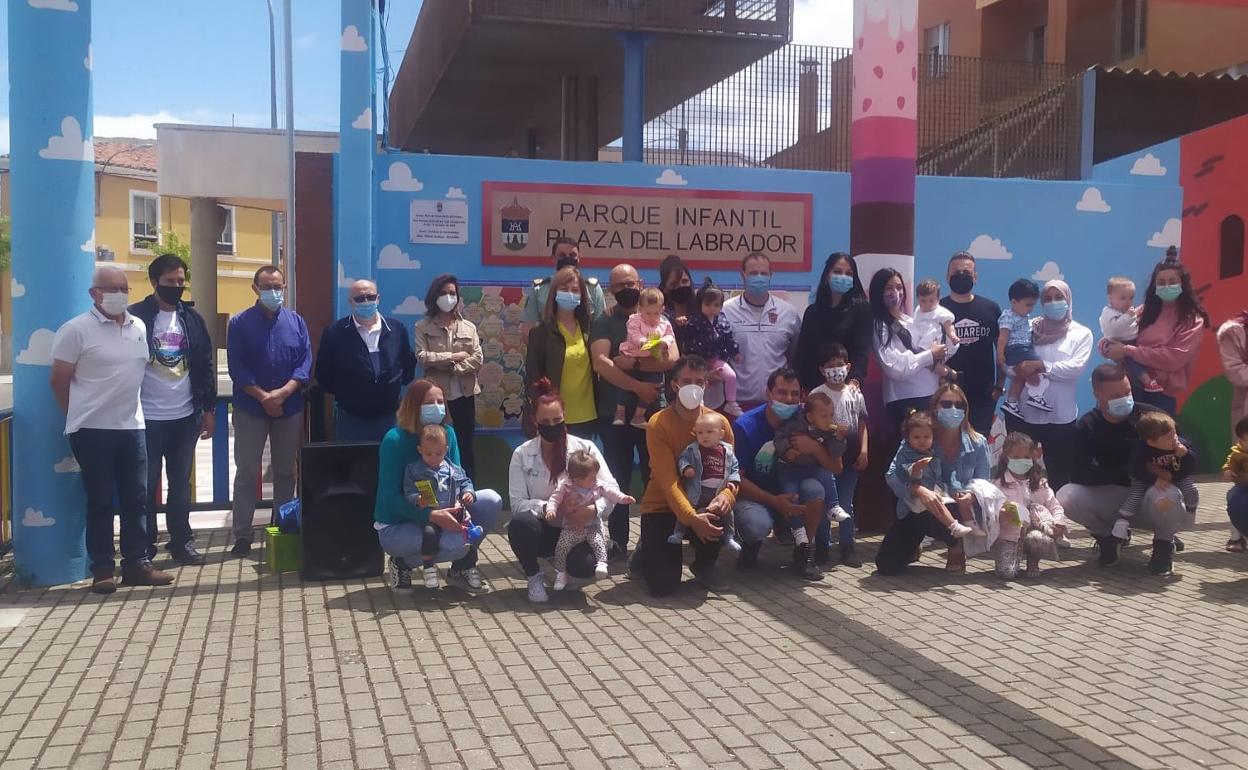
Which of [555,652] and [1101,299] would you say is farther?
[1101,299]

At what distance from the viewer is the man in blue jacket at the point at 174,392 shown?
7211mm

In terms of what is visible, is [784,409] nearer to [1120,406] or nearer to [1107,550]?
[1120,406]

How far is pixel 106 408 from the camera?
6586 mm

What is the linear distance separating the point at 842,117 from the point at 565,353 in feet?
15.9

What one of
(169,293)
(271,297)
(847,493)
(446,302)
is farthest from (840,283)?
(169,293)

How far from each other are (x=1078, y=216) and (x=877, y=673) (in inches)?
270

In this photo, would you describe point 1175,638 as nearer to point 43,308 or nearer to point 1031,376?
point 1031,376

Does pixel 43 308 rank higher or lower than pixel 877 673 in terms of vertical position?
higher

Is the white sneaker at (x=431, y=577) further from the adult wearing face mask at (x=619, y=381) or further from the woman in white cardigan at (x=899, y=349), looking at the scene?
the woman in white cardigan at (x=899, y=349)

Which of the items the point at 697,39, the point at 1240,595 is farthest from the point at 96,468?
the point at 697,39

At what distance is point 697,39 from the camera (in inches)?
500

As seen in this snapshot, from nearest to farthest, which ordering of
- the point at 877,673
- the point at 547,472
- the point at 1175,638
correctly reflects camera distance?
the point at 877,673 → the point at 1175,638 → the point at 547,472

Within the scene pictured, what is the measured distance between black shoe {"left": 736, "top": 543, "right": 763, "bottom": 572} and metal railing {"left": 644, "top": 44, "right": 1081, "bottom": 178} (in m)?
4.46

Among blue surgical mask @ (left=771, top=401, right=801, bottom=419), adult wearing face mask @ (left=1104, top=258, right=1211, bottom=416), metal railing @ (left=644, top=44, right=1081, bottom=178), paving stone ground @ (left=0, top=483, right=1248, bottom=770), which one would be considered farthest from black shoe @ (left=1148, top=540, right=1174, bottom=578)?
metal railing @ (left=644, top=44, right=1081, bottom=178)
